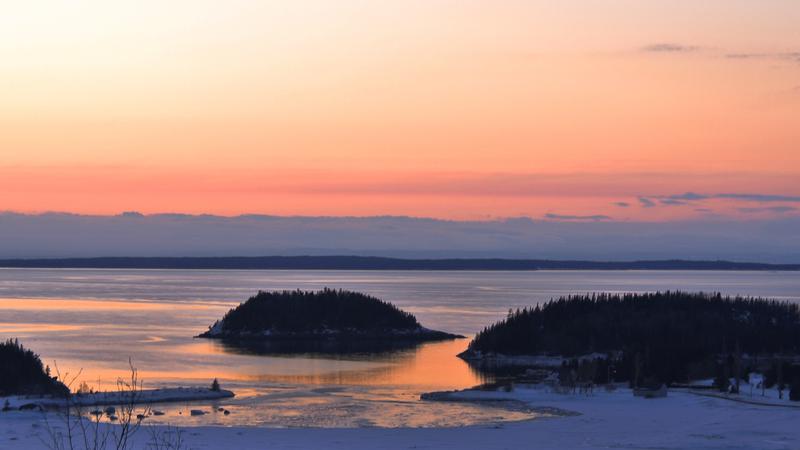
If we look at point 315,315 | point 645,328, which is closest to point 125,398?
point 645,328

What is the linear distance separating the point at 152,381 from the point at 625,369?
2615 cm

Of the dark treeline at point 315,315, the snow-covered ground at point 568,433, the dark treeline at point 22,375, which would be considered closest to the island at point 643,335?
the dark treeline at point 315,315

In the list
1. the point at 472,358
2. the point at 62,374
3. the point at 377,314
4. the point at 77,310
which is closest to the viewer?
the point at 62,374

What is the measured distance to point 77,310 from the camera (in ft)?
469

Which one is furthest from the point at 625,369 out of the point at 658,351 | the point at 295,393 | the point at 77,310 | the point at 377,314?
the point at 77,310

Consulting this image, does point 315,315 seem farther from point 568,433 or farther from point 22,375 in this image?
point 568,433

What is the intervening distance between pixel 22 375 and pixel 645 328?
52.0 m

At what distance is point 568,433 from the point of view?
42.1 m

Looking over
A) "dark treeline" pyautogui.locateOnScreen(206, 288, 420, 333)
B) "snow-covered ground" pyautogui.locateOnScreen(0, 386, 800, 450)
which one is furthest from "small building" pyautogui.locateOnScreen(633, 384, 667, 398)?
"dark treeline" pyautogui.locateOnScreen(206, 288, 420, 333)

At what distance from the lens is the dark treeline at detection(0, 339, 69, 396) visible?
53.4 metres

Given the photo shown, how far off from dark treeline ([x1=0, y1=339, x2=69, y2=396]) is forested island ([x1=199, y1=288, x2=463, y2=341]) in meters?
44.6

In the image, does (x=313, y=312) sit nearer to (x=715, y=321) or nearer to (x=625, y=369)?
(x=715, y=321)

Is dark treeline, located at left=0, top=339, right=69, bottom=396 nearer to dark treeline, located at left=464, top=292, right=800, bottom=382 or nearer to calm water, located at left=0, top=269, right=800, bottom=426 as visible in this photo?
calm water, located at left=0, top=269, right=800, bottom=426

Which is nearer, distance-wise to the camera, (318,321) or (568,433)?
(568,433)
